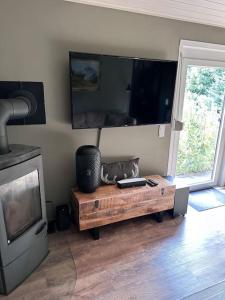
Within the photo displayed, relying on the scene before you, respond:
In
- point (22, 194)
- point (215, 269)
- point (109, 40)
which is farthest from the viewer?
point (109, 40)

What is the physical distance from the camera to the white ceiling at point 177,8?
187 cm

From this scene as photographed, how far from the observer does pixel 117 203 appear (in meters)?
2.06

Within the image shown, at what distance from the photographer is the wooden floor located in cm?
153

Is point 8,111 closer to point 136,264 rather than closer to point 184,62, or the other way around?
point 136,264

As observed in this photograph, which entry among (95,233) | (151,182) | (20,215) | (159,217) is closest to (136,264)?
(95,233)

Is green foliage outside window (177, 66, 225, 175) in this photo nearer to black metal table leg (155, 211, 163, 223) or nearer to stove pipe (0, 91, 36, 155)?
black metal table leg (155, 211, 163, 223)

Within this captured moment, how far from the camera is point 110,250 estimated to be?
1.94 m

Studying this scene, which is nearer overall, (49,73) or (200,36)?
(49,73)

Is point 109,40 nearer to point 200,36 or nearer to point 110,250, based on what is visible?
point 200,36

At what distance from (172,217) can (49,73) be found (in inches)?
77.0

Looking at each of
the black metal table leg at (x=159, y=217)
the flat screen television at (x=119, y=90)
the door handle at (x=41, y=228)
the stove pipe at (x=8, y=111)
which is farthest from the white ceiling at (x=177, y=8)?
the black metal table leg at (x=159, y=217)

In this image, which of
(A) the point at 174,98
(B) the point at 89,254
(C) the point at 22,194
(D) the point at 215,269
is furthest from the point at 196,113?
(C) the point at 22,194

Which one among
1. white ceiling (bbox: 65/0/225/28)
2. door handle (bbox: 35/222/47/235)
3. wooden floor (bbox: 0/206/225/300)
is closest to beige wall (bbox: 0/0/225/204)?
white ceiling (bbox: 65/0/225/28)

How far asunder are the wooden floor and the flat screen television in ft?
3.60
